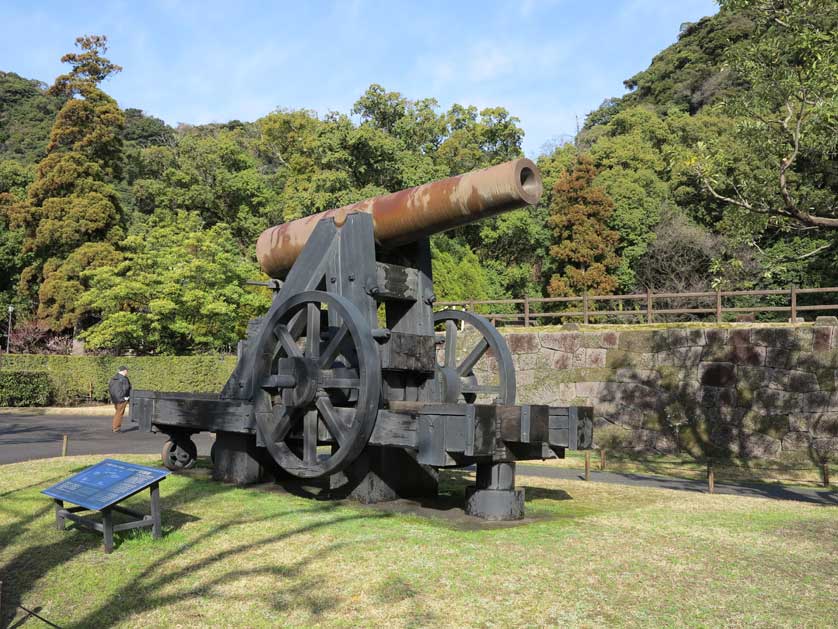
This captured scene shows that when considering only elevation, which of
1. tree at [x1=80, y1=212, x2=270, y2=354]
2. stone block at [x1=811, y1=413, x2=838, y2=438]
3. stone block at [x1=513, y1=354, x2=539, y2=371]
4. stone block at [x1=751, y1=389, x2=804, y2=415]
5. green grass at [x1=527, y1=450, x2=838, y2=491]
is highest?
tree at [x1=80, y1=212, x2=270, y2=354]

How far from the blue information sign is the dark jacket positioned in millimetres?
11539

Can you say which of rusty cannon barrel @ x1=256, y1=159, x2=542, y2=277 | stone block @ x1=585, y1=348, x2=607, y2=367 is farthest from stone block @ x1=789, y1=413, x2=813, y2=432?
rusty cannon barrel @ x1=256, y1=159, x2=542, y2=277

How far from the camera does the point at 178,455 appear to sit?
31.4ft

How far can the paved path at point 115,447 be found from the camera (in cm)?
1071

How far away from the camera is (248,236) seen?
3491 cm

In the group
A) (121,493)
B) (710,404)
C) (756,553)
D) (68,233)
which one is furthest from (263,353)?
(68,233)

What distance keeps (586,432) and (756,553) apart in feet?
4.93

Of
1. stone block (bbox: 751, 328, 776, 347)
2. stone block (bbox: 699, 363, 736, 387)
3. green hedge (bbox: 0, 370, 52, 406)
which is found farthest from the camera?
green hedge (bbox: 0, 370, 52, 406)

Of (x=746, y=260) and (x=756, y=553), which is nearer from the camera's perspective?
(x=756, y=553)

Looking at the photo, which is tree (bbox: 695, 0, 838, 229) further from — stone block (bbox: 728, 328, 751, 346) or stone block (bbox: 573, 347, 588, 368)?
stone block (bbox: 573, 347, 588, 368)

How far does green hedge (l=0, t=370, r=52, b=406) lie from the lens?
946 inches

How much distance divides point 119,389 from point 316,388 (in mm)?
11751

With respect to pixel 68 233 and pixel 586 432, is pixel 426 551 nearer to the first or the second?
pixel 586 432

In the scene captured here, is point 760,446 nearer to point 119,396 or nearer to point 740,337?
point 740,337
